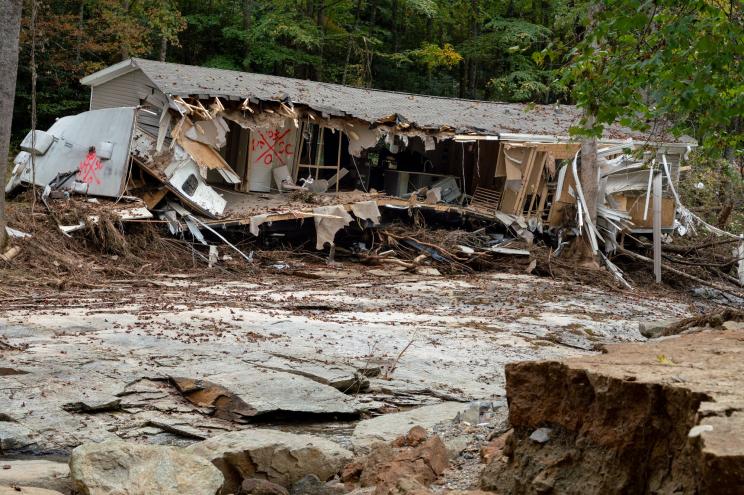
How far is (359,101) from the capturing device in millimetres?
25703

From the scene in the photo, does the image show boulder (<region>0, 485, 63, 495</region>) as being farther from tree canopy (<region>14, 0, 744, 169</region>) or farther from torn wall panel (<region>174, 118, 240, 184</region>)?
torn wall panel (<region>174, 118, 240, 184</region>)

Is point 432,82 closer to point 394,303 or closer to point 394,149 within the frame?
point 394,149

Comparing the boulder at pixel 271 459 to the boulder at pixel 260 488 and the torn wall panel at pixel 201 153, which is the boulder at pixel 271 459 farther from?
the torn wall panel at pixel 201 153

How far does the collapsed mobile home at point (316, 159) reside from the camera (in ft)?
65.7

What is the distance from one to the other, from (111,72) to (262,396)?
57.5 feet

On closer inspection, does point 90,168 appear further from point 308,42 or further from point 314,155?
point 308,42

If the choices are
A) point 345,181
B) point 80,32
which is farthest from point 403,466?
point 80,32

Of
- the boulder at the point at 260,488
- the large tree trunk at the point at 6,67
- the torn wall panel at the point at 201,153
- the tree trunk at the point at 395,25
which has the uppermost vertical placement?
the tree trunk at the point at 395,25

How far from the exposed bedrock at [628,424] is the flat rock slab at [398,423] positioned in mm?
2275

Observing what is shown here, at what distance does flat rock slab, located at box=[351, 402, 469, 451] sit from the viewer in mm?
7113

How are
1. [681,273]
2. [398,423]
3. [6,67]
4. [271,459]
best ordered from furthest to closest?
1. [681,273]
2. [6,67]
3. [398,423]
4. [271,459]

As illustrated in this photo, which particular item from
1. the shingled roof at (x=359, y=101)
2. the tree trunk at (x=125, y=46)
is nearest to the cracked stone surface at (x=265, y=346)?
the shingled roof at (x=359, y=101)

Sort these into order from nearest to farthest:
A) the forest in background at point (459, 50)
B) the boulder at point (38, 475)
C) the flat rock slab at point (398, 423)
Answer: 1. the boulder at point (38, 475)
2. the flat rock slab at point (398, 423)
3. the forest in background at point (459, 50)

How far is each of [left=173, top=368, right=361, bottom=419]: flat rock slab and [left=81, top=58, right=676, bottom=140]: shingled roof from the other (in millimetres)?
12845
